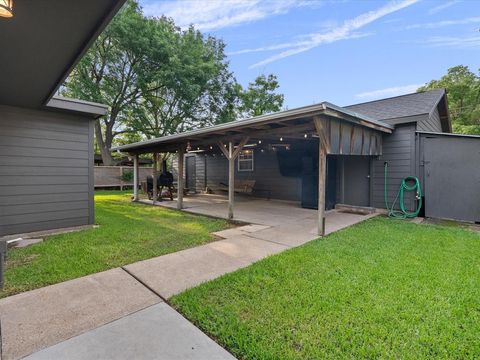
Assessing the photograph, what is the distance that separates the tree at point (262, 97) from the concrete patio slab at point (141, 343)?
2044 cm

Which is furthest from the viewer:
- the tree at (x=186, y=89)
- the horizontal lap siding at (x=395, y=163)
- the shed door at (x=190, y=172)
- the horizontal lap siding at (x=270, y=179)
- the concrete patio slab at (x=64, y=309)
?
the shed door at (x=190, y=172)

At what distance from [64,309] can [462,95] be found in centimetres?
2649

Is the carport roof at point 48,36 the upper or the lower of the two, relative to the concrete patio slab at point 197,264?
upper

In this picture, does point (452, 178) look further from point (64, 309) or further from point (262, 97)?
point (262, 97)

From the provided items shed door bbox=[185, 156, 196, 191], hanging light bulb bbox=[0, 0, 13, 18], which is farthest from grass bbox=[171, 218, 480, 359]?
shed door bbox=[185, 156, 196, 191]

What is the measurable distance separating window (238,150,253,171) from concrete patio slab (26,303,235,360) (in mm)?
10127

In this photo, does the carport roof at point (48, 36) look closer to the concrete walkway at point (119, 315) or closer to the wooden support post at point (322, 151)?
the concrete walkway at point (119, 315)

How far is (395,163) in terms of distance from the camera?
7.05 metres

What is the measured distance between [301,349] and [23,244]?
4856 millimetres

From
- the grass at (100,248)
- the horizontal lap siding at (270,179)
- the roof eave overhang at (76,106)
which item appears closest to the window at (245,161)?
the horizontal lap siding at (270,179)

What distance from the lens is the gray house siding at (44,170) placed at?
15.1ft

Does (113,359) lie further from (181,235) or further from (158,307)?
(181,235)

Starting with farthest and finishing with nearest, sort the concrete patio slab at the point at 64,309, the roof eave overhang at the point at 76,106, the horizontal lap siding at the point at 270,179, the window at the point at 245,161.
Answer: the window at the point at 245,161
the horizontal lap siding at the point at 270,179
the roof eave overhang at the point at 76,106
the concrete patio slab at the point at 64,309

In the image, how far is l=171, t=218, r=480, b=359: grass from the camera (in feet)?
5.99
